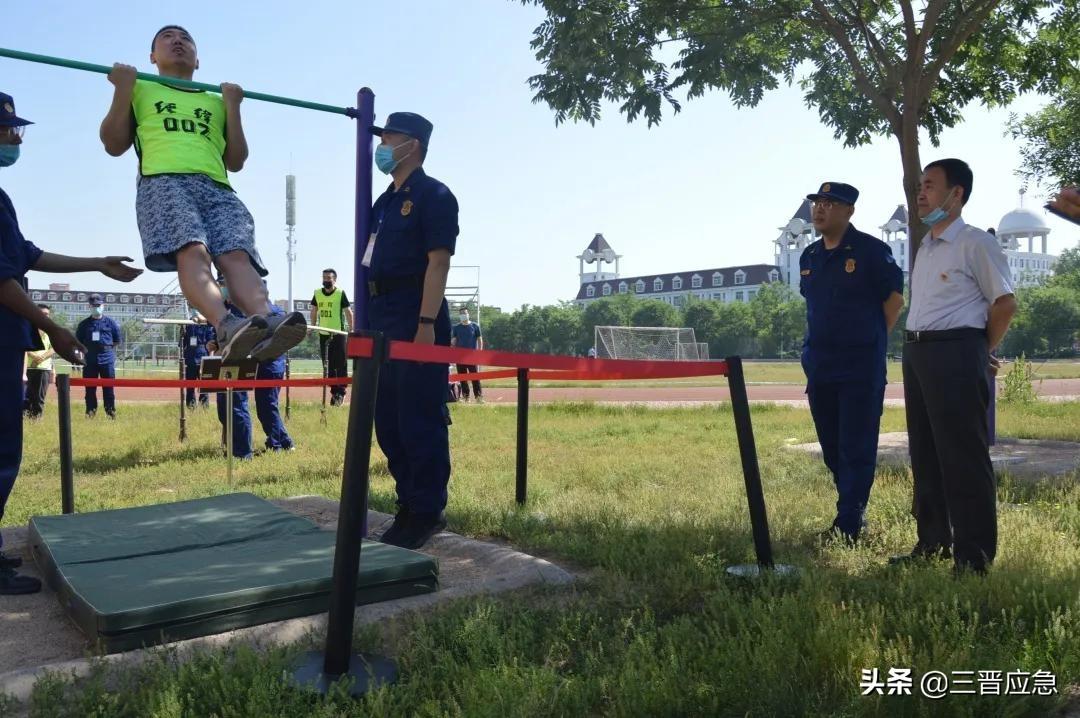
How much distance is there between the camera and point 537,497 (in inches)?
233

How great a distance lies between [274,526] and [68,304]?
13637 cm

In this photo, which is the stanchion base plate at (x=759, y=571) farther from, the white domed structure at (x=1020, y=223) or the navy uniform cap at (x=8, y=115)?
the white domed structure at (x=1020, y=223)

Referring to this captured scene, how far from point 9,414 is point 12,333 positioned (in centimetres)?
35

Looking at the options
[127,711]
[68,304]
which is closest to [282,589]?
[127,711]

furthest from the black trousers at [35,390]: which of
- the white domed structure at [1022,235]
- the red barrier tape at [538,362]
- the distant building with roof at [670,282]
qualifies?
the white domed structure at [1022,235]

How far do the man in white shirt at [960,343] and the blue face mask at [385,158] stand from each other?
8.40 ft

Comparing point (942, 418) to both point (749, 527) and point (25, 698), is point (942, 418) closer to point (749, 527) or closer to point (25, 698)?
point (749, 527)

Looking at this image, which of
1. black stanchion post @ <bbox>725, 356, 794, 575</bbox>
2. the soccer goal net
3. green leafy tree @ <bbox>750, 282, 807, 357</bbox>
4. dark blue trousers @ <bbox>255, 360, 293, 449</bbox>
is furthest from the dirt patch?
green leafy tree @ <bbox>750, 282, 807, 357</bbox>

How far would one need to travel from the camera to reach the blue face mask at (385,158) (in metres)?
4.59

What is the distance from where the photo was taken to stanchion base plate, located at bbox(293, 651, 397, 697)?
260 cm

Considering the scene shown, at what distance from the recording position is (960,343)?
375 centimetres

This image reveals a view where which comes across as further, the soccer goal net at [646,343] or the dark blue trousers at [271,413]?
the soccer goal net at [646,343]

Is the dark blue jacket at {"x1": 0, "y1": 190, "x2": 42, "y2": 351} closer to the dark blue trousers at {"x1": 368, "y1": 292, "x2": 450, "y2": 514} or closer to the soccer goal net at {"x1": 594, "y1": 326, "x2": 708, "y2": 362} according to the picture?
the dark blue trousers at {"x1": 368, "y1": 292, "x2": 450, "y2": 514}

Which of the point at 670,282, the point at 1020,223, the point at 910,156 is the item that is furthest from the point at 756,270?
the point at 910,156
